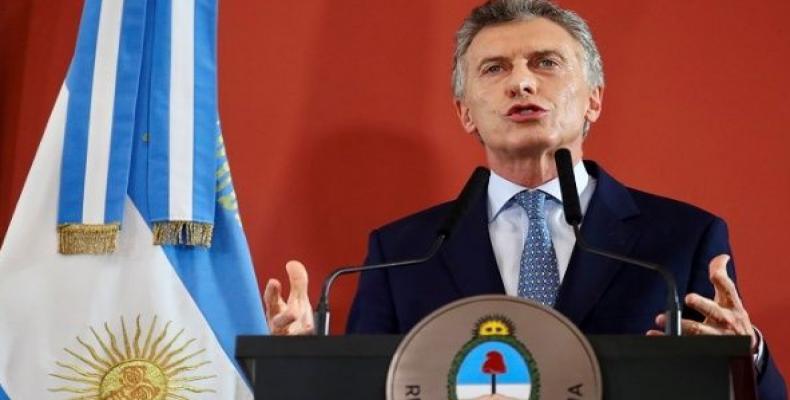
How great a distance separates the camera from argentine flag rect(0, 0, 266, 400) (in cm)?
225

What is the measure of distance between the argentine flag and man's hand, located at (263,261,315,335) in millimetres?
584

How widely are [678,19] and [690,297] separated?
4.68 ft

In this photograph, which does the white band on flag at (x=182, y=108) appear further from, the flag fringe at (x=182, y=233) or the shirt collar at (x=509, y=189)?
the shirt collar at (x=509, y=189)

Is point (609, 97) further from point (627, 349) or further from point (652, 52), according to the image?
point (627, 349)

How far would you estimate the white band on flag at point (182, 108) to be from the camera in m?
2.29

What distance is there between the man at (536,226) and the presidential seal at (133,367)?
35 cm

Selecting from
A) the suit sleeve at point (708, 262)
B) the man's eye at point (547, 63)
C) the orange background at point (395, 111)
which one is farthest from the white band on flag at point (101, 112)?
the suit sleeve at point (708, 262)

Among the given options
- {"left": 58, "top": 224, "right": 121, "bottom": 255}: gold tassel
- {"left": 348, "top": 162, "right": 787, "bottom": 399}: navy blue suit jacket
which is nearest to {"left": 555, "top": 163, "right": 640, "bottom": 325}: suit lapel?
{"left": 348, "top": 162, "right": 787, "bottom": 399}: navy blue suit jacket

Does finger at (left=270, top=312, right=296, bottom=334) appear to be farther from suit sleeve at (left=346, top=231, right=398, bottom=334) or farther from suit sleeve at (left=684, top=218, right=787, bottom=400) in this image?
suit sleeve at (left=684, top=218, right=787, bottom=400)

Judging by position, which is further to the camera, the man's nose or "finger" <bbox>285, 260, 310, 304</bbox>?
the man's nose

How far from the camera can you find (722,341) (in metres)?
1.23

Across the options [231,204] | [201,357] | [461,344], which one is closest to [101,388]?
[201,357]

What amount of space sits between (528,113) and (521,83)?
0.06m

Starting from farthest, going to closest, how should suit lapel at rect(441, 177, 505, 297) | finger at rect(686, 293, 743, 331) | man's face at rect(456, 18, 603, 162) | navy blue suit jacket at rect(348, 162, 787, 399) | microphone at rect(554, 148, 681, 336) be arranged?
1. man's face at rect(456, 18, 603, 162)
2. suit lapel at rect(441, 177, 505, 297)
3. navy blue suit jacket at rect(348, 162, 787, 399)
4. finger at rect(686, 293, 743, 331)
5. microphone at rect(554, 148, 681, 336)
